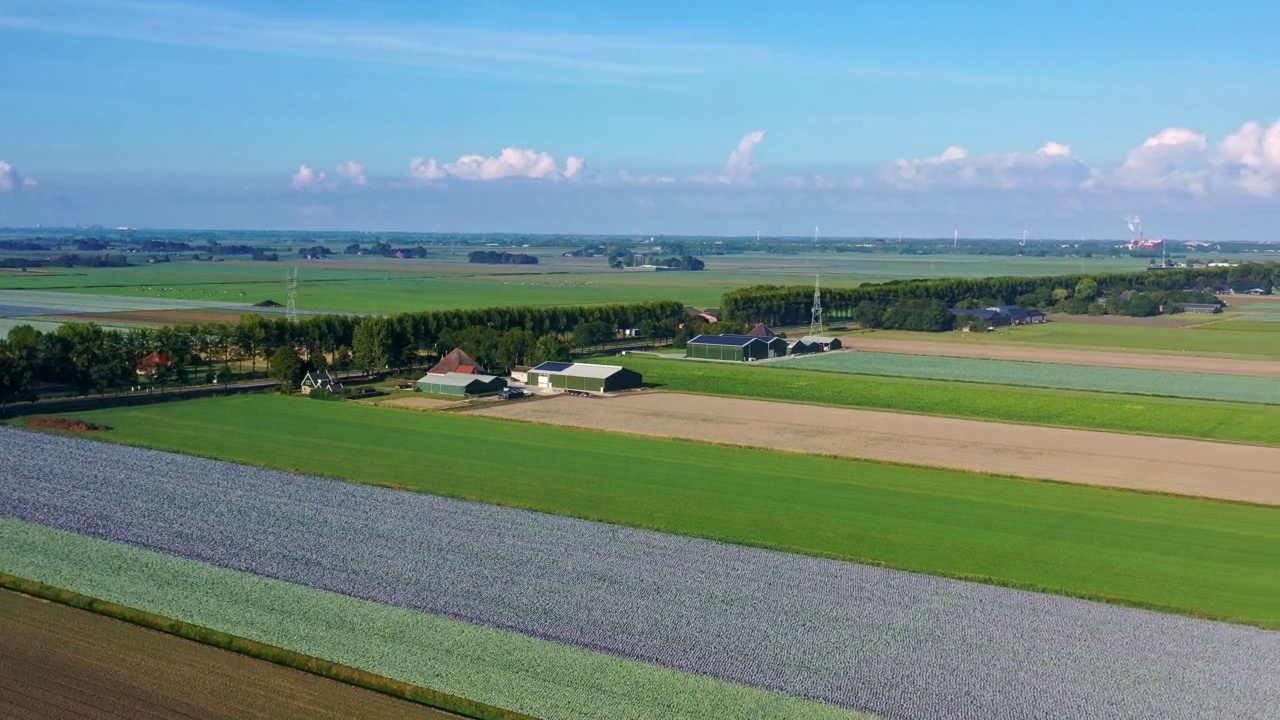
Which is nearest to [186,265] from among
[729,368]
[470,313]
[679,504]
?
[470,313]

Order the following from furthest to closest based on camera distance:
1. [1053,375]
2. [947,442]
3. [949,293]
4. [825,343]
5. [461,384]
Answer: [949,293] → [825,343] → [1053,375] → [461,384] → [947,442]

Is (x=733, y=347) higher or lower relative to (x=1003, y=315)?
lower

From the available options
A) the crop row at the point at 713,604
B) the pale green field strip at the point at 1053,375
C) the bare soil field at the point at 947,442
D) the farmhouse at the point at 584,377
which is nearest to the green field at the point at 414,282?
the farmhouse at the point at 584,377

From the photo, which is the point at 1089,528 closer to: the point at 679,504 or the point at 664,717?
the point at 679,504

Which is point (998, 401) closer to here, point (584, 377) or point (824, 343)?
point (584, 377)

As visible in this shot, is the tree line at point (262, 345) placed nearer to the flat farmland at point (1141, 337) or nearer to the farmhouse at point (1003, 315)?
the flat farmland at point (1141, 337)

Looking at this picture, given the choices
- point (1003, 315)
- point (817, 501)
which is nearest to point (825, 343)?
point (1003, 315)

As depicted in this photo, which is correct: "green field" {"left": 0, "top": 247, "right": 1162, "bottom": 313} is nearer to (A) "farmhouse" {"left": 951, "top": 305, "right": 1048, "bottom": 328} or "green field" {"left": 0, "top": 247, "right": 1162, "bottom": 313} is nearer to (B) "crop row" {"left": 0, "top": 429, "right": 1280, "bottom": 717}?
(A) "farmhouse" {"left": 951, "top": 305, "right": 1048, "bottom": 328}

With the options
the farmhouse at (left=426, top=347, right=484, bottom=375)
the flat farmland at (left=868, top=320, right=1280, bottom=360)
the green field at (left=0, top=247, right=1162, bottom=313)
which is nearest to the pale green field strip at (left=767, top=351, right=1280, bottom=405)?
the flat farmland at (left=868, top=320, right=1280, bottom=360)
